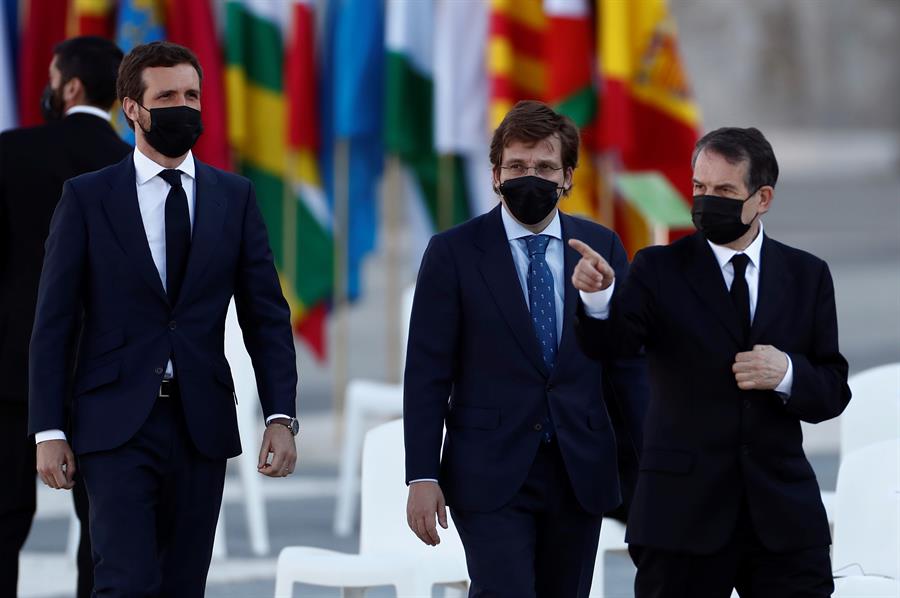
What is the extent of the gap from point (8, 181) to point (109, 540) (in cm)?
146

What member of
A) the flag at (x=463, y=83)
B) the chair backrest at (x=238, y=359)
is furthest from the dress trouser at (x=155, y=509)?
→ the flag at (x=463, y=83)

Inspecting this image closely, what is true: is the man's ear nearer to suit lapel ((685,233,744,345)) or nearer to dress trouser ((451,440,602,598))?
suit lapel ((685,233,744,345))

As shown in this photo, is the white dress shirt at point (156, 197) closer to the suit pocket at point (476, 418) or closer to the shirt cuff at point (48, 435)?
the shirt cuff at point (48, 435)

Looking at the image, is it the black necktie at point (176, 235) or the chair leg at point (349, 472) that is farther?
the chair leg at point (349, 472)

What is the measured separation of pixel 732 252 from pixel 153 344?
1.35m

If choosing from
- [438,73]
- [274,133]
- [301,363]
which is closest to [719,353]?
[438,73]

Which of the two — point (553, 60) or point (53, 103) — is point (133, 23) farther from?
point (53, 103)

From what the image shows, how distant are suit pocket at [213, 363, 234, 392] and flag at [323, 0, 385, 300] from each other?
5293 millimetres

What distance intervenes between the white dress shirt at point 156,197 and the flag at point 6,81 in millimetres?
5364

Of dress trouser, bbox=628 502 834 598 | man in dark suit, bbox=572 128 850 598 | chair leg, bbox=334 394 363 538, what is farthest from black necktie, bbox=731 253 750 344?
chair leg, bbox=334 394 363 538

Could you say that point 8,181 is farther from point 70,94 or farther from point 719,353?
point 719,353

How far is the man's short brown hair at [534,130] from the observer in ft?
12.9

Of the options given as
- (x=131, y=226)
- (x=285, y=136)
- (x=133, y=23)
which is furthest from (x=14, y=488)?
(x=285, y=136)

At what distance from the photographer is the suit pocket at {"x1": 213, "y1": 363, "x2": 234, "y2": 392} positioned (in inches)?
161
